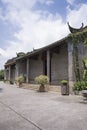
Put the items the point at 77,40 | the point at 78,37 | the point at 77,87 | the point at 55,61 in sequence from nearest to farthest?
the point at 77,87 < the point at 78,37 < the point at 77,40 < the point at 55,61

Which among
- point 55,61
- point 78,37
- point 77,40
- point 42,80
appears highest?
point 78,37

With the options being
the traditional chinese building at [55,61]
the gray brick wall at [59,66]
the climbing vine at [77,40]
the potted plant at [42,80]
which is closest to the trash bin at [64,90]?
the traditional chinese building at [55,61]

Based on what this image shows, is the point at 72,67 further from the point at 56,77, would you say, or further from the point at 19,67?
the point at 19,67

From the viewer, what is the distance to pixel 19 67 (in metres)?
32.5

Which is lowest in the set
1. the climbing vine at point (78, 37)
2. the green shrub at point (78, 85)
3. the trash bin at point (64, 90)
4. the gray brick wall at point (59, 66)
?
the trash bin at point (64, 90)

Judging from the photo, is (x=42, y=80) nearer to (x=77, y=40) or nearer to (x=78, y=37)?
(x=77, y=40)

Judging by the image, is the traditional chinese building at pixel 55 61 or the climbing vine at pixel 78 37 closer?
the climbing vine at pixel 78 37

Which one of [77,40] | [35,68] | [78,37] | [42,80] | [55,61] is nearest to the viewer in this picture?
[78,37]

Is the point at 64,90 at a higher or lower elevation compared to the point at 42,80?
lower

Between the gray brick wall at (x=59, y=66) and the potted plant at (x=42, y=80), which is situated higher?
the gray brick wall at (x=59, y=66)

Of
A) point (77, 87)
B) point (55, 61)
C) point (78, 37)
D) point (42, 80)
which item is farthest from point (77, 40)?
point (55, 61)

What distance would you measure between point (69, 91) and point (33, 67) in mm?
13788

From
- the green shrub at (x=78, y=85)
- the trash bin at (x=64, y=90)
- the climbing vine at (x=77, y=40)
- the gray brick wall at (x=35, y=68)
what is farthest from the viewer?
the gray brick wall at (x=35, y=68)

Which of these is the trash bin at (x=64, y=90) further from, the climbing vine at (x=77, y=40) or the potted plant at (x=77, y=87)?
the climbing vine at (x=77, y=40)
